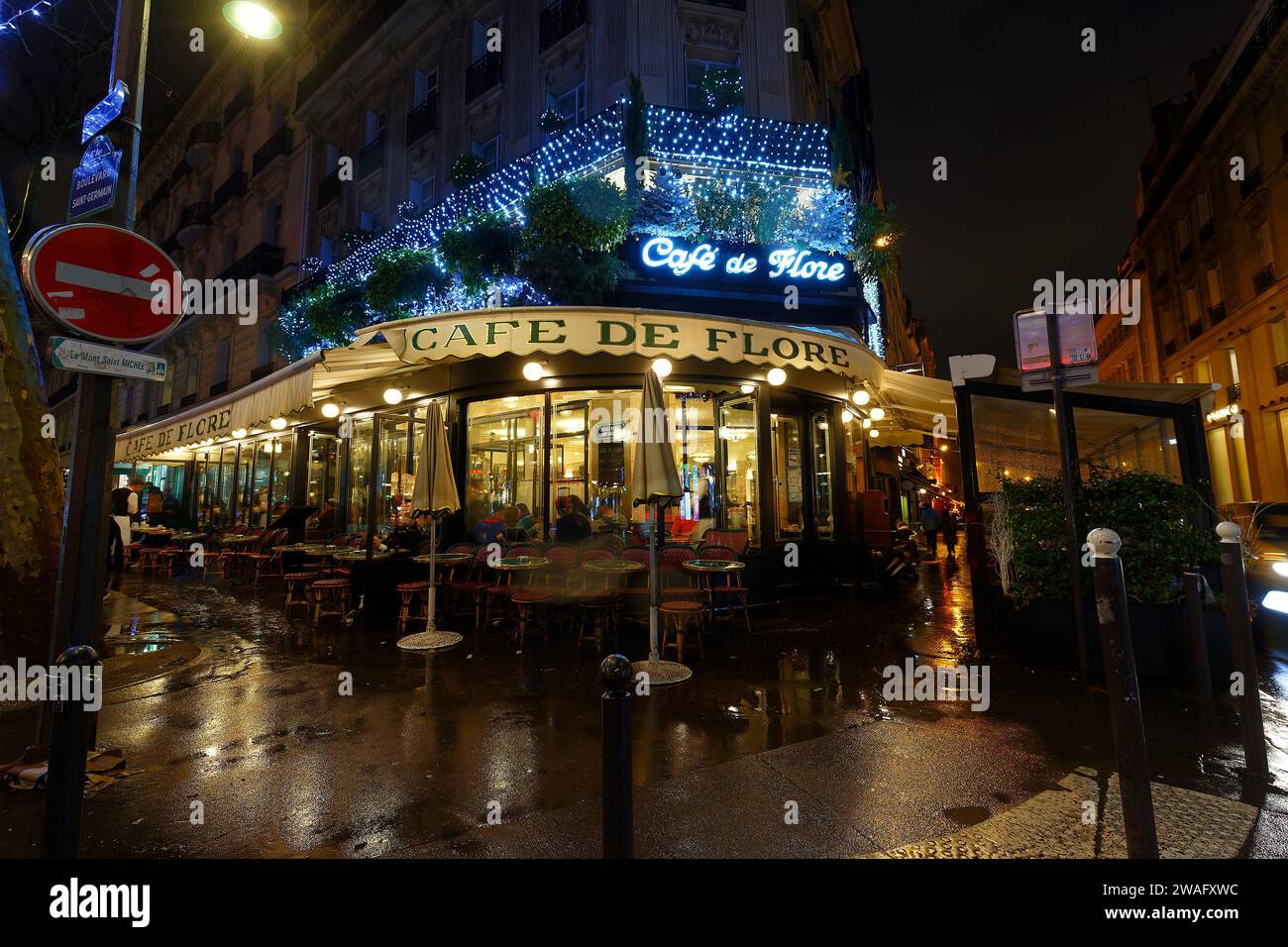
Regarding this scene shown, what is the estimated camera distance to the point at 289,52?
22781 millimetres

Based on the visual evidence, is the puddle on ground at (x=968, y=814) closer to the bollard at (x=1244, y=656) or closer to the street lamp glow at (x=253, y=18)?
Result: the bollard at (x=1244, y=656)

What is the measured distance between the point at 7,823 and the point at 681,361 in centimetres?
829

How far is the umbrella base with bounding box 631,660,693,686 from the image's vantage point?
5328 mm

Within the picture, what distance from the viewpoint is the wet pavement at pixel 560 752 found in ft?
9.25

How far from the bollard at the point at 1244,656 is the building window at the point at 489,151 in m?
15.2

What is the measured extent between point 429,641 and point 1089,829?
607 cm

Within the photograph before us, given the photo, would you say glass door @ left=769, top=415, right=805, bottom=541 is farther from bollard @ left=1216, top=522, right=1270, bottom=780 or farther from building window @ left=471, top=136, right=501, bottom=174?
building window @ left=471, top=136, right=501, bottom=174

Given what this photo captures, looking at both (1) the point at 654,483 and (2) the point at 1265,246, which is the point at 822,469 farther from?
(2) the point at 1265,246

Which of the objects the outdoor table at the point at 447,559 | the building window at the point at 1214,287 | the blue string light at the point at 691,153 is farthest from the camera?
the building window at the point at 1214,287

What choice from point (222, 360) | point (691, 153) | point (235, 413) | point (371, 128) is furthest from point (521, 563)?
point (222, 360)

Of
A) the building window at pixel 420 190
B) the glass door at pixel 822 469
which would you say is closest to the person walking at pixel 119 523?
the building window at pixel 420 190

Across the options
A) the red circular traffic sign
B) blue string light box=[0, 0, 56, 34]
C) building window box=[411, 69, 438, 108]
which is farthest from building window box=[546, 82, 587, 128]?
the red circular traffic sign

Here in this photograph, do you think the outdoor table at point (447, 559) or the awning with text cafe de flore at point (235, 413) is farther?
the awning with text cafe de flore at point (235, 413)
